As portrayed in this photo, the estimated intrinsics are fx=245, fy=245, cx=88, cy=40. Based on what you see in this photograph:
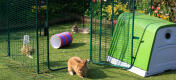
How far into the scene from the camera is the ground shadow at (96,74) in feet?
17.4

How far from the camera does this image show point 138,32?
550 cm

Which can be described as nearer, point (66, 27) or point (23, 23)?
point (23, 23)

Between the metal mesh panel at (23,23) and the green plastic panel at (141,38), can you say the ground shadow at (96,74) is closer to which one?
the green plastic panel at (141,38)

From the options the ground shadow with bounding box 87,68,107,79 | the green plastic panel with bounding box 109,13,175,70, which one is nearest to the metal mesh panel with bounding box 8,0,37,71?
the ground shadow with bounding box 87,68,107,79

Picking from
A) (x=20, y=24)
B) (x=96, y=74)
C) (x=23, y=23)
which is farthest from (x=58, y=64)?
(x=20, y=24)

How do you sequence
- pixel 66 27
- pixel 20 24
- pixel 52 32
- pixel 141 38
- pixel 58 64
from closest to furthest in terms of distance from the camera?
1. pixel 141 38
2. pixel 58 64
3. pixel 20 24
4. pixel 52 32
5. pixel 66 27

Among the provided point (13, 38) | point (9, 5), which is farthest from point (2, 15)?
point (9, 5)

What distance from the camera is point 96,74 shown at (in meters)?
5.50

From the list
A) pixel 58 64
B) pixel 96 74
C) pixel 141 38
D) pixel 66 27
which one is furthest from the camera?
pixel 66 27

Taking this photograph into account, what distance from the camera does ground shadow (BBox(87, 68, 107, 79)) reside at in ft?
17.4

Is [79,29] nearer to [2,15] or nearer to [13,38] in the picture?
[13,38]

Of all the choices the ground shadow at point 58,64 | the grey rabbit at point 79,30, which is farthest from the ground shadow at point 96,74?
the grey rabbit at point 79,30

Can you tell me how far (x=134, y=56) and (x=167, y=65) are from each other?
31.7 inches

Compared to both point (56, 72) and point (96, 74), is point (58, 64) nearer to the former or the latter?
point (56, 72)
